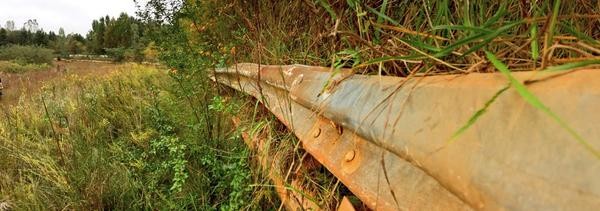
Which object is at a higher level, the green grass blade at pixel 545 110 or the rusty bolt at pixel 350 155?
the green grass blade at pixel 545 110

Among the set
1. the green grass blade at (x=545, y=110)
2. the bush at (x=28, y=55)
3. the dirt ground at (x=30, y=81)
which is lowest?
the bush at (x=28, y=55)

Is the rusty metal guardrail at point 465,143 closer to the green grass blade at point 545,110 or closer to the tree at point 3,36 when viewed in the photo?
the green grass blade at point 545,110

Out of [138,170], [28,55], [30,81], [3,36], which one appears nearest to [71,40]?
[3,36]

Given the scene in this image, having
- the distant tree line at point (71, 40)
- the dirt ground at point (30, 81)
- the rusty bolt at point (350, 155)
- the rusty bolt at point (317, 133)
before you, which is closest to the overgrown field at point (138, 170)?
the rusty bolt at point (317, 133)

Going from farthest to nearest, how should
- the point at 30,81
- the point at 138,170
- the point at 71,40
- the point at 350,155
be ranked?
the point at 71,40
the point at 30,81
the point at 138,170
the point at 350,155

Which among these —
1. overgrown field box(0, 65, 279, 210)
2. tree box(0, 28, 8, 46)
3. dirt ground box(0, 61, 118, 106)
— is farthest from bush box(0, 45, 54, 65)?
overgrown field box(0, 65, 279, 210)

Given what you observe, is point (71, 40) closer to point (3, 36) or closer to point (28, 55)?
point (3, 36)

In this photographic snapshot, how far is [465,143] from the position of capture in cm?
74

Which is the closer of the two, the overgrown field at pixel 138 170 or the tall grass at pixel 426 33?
the tall grass at pixel 426 33

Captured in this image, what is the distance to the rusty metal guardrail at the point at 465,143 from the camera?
56cm

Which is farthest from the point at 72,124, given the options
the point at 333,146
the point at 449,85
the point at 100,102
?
the point at 449,85

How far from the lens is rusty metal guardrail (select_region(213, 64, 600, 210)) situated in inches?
22.1

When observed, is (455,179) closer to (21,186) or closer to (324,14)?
(324,14)

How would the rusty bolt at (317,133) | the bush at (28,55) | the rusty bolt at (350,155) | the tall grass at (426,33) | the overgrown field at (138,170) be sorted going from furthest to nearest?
the bush at (28,55) → the overgrown field at (138,170) → the rusty bolt at (317,133) → the rusty bolt at (350,155) → the tall grass at (426,33)
